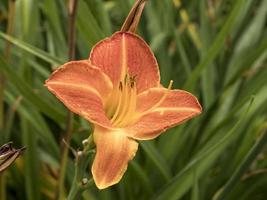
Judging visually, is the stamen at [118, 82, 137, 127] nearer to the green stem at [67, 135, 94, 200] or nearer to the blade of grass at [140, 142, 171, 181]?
the green stem at [67, 135, 94, 200]

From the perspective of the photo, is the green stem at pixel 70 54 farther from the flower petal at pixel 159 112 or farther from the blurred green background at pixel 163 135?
the flower petal at pixel 159 112

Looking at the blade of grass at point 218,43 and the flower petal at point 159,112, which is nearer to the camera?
the flower petal at point 159,112

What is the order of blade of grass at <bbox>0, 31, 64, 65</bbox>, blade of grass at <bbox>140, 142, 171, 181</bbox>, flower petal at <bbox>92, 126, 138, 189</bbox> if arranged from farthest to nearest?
1. blade of grass at <bbox>140, 142, 171, 181</bbox>
2. blade of grass at <bbox>0, 31, 64, 65</bbox>
3. flower petal at <bbox>92, 126, 138, 189</bbox>

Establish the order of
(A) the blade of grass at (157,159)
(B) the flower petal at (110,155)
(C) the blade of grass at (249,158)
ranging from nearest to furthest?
(B) the flower petal at (110,155)
(C) the blade of grass at (249,158)
(A) the blade of grass at (157,159)

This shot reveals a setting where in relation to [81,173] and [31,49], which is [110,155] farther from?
[31,49]

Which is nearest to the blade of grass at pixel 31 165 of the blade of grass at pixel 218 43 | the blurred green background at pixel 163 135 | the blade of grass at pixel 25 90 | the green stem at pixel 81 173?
the blurred green background at pixel 163 135

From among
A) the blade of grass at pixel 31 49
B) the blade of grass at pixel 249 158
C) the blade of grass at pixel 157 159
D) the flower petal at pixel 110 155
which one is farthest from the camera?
the blade of grass at pixel 157 159

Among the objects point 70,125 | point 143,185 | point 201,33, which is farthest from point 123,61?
point 201,33

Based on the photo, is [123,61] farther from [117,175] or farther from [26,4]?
[26,4]

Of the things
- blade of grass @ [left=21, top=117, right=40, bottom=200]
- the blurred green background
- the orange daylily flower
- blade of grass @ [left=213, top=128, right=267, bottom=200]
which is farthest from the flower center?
blade of grass @ [left=21, top=117, right=40, bottom=200]
